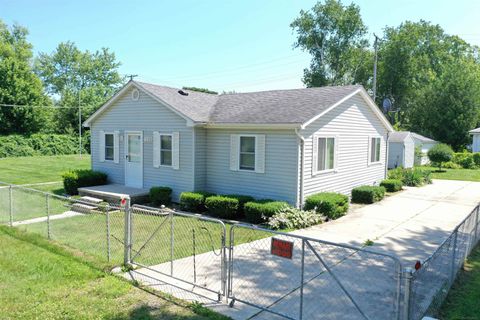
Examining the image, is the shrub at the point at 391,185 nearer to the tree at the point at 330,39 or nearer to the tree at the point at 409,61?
the tree at the point at 330,39

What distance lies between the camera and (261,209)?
34.5ft

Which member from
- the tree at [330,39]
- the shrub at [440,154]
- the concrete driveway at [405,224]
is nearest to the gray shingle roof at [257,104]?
the concrete driveway at [405,224]

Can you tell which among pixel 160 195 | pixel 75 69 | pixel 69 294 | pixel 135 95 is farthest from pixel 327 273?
pixel 75 69

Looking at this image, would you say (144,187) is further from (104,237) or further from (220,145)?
(104,237)

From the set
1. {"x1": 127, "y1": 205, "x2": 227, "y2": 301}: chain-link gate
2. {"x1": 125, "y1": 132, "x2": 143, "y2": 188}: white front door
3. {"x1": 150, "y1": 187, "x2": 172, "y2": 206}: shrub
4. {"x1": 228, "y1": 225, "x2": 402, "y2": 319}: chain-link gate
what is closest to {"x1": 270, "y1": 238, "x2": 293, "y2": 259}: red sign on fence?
{"x1": 228, "y1": 225, "x2": 402, "y2": 319}: chain-link gate

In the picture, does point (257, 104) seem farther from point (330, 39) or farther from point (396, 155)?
point (330, 39)

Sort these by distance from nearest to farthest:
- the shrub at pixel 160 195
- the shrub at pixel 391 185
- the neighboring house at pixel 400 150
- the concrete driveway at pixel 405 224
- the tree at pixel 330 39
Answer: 1. the concrete driveway at pixel 405 224
2. the shrub at pixel 160 195
3. the shrub at pixel 391 185
4. the neighboring house at pixel 400 150
5. the tree at pixel 330 39

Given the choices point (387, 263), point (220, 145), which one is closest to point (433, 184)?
point (220, 145)

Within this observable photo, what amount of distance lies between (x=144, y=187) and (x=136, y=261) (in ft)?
25.9

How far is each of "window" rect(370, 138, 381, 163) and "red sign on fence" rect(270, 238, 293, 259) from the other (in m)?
13.2

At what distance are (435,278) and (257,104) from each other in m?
9.91

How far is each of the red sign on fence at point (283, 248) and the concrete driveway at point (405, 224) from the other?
3.88 metres

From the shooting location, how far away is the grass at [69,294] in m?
4.91

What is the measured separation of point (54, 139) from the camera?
118 feet
